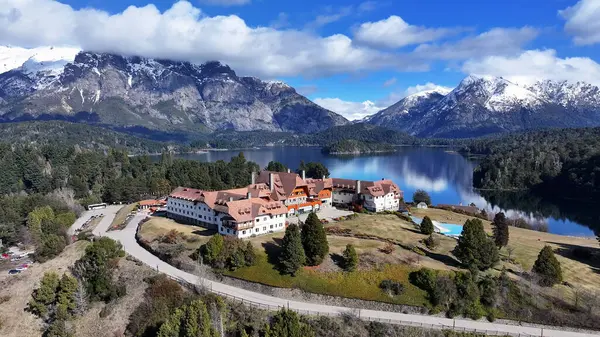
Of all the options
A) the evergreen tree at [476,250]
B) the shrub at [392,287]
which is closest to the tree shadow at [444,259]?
the evergreen tree at [476,250]

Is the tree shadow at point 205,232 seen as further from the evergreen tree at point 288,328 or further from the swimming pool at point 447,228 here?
the swimming pool at point 447,228

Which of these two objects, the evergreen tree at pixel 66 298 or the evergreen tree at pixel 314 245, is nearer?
the evergreen tree at pixel 66 298

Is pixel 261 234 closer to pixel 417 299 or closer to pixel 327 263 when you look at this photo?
pixel 327 263

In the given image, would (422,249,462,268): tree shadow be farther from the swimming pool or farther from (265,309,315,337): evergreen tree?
(265,309,315,337): evergreen tree

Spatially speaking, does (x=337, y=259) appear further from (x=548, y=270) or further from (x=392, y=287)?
(x=548, y=270)

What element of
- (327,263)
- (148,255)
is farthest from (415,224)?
(148,255)

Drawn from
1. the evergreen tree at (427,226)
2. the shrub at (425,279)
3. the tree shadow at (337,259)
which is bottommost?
the shrub at (425,279)

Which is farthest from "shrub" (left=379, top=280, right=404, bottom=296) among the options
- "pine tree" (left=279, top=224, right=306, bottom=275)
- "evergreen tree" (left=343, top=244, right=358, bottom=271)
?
"pine tree" (left=279, top=224, right=306, bottom=275)

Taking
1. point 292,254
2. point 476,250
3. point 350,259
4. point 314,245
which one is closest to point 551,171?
point 476,250
